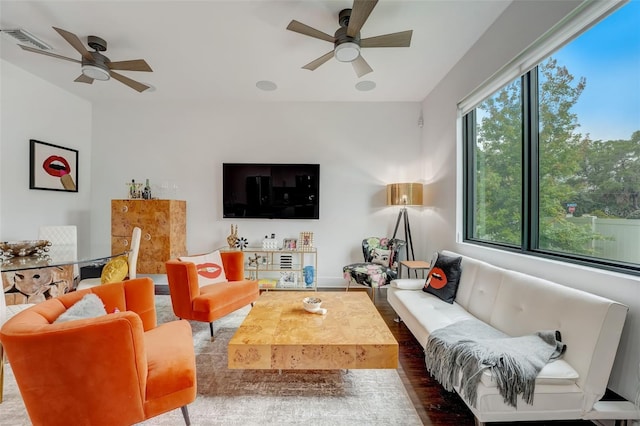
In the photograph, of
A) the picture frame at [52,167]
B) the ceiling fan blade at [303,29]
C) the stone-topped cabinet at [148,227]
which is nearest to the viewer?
the ceiling fan blade at [303,29]

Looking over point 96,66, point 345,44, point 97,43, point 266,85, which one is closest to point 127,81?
point 96,66

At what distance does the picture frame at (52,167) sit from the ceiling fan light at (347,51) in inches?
161

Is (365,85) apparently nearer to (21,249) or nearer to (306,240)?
(306,240)

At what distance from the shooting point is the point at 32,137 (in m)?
3.46

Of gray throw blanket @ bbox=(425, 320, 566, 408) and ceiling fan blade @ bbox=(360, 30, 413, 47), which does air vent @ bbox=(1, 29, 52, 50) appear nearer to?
ceiling fan blade @ bbox=(360, 30, 413, 47)

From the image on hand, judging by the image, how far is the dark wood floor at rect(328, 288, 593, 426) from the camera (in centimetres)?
155

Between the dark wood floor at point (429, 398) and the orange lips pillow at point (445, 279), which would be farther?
the orange lips pillow at point (445, 279)

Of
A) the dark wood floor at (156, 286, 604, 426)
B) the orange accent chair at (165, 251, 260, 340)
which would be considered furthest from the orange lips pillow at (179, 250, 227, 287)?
the dark wood floor at (156, 286, 604, 426)

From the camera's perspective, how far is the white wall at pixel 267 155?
4.21m

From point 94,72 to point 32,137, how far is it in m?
1.66

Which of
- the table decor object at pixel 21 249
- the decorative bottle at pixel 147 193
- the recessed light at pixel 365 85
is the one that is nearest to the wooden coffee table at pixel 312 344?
the table decor object at pixel 21 249

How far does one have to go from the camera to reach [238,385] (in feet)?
6.04

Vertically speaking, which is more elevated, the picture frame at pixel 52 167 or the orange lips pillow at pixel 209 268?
the picture frame at pixel 52 167

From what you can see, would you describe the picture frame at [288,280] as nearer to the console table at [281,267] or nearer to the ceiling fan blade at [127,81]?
the console table at [281,267]
